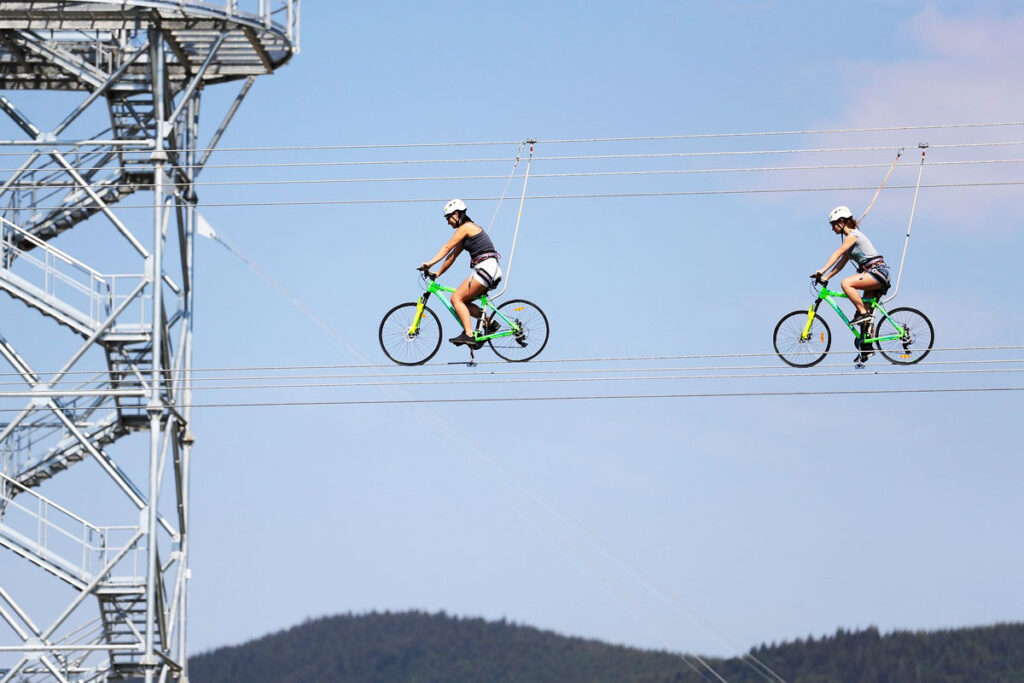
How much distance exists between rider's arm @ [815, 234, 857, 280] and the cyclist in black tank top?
6213 millimetres

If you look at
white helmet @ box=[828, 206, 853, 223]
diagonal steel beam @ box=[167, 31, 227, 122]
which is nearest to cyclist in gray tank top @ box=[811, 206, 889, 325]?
white helmet @ box=[828, 206, 853, 223]

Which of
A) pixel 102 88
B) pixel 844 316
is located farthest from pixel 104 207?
pixel 844 316

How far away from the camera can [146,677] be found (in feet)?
139

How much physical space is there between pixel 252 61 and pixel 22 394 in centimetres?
968

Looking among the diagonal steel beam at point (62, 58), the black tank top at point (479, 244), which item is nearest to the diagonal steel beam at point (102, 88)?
the diagonal steel beam at point (62, 58)

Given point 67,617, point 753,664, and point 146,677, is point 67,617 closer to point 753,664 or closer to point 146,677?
point 146,677

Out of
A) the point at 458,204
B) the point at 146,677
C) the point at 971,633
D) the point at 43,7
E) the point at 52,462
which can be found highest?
the point at 971,633

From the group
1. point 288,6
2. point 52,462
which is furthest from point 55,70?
point 52,462

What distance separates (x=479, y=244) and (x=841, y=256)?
22.2ft

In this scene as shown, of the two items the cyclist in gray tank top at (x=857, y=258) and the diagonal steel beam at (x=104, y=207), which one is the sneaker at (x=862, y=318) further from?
the diagonal steel beam at (x=104, y=207)

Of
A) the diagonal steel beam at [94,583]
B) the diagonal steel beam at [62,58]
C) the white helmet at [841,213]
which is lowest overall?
the diagonal steel beam at [94,583]

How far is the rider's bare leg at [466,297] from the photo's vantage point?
3503 cm

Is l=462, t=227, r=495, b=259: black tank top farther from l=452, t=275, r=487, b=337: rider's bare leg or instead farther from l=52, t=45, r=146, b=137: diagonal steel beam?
l=52, t=45, r=146, b=137: diagonal steel beam

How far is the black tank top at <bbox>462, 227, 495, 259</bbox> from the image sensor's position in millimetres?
34812
